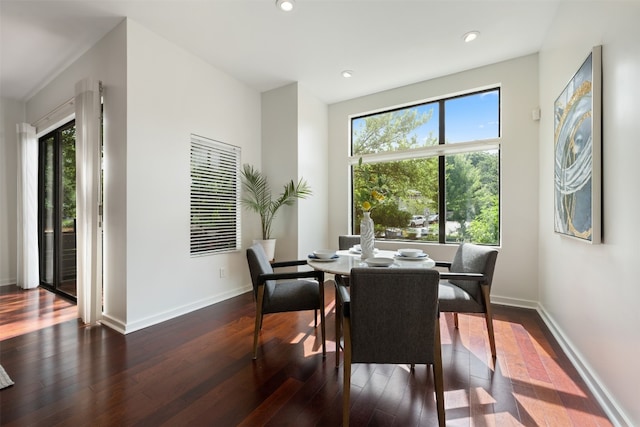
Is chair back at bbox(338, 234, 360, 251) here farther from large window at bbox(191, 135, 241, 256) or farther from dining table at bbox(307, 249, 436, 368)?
large window at bbox(191, 135, 241, 256)

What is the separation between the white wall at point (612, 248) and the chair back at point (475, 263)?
0.59m

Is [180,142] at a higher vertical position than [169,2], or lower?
lower

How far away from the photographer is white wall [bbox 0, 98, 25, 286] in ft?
14.0

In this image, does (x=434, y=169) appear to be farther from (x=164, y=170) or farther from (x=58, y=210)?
(x=58, y=210)

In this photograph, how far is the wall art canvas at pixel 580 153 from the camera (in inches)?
67.4

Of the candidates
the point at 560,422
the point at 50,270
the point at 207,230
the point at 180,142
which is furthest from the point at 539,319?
the point at 50,270

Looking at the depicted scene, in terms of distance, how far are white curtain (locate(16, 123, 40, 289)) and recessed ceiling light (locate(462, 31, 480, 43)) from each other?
241 inches

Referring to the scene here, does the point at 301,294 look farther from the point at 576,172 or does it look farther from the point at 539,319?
the point at 539,319

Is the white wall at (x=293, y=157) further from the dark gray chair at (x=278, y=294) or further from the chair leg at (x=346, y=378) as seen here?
the chair leg at (x=346, y=378)

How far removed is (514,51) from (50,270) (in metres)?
7.13

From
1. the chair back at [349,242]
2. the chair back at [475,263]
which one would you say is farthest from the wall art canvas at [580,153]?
the chair back at [349,242]

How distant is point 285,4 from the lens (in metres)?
2.43

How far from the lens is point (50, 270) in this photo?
4098 mm

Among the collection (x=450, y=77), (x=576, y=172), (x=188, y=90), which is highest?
(x=450, y=77)
